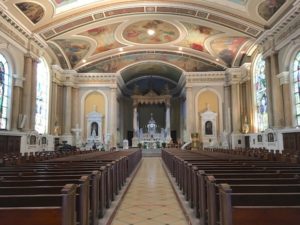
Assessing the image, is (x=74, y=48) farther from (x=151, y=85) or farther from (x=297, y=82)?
(x=297, y=82)

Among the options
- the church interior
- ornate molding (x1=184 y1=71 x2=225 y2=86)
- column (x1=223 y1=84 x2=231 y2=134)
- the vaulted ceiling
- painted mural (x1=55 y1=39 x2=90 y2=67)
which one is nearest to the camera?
the church interior

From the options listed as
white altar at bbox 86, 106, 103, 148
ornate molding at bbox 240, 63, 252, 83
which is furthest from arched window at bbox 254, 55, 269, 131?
white altar at bbox 86, 106, 103, 148

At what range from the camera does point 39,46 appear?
16391mm

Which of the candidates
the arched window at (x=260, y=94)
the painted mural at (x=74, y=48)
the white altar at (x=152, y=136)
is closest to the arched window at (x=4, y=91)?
the painted mural at (x=74, y=48)

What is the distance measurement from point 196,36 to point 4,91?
12.4 metres

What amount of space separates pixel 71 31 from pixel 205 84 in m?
12.2

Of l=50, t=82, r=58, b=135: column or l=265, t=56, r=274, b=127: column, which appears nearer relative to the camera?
l=265, t=56, r=274, b=127: column

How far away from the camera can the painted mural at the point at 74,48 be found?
1888 centimetres

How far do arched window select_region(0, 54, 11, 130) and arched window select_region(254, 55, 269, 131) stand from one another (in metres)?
14.9

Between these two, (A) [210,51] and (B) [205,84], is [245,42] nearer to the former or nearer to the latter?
(A) [210,51]

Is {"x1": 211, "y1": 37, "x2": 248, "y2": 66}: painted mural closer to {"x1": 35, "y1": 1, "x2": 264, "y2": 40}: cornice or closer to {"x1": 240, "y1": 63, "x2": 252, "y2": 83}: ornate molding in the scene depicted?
{"x1": 240, "y1": 63, "x2": 252, "y2": 83}: ornate molding

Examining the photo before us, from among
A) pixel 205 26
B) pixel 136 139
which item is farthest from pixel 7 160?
pixel 136 139

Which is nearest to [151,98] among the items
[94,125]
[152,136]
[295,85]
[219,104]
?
[152,136]

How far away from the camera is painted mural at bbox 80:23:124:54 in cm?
1777
